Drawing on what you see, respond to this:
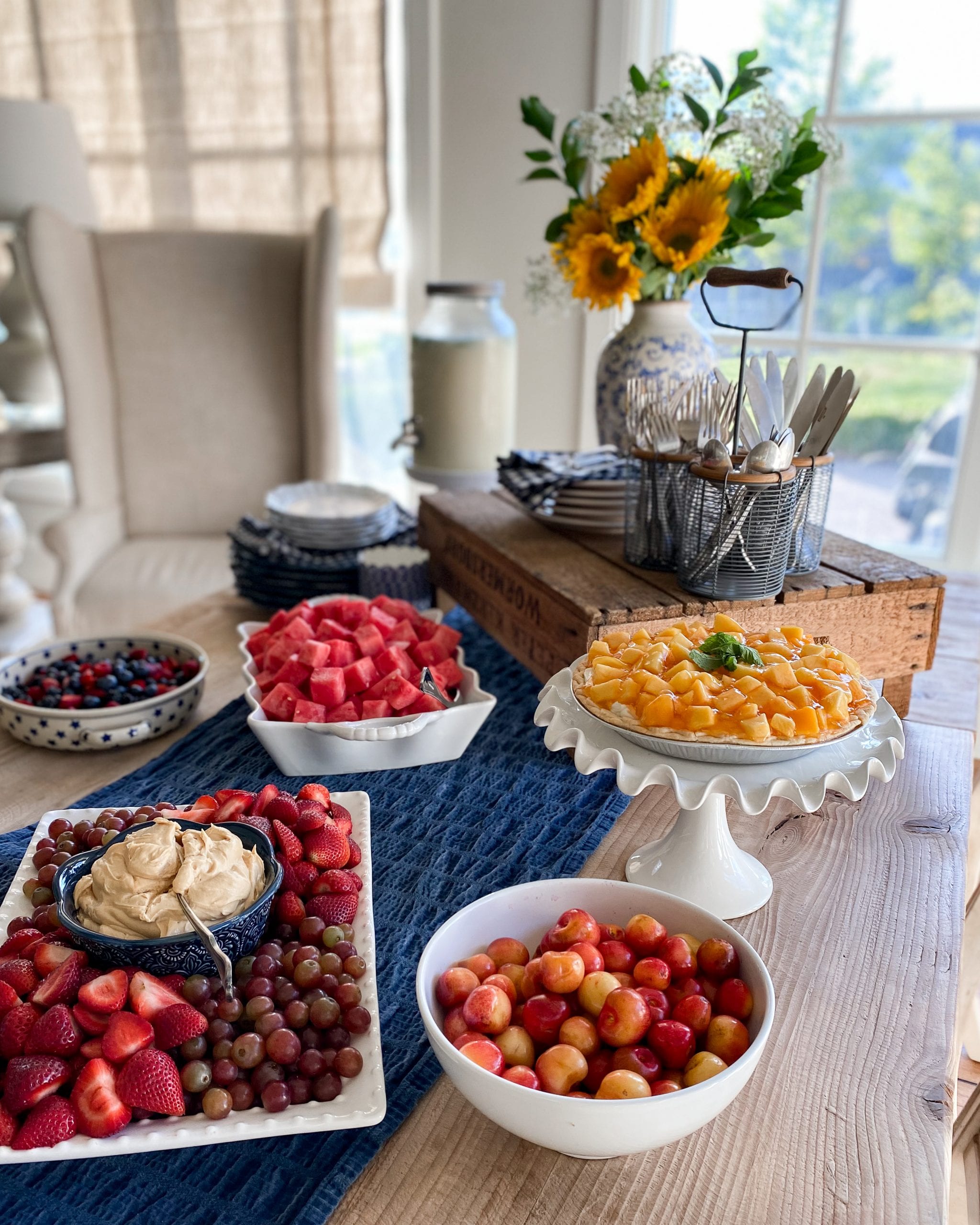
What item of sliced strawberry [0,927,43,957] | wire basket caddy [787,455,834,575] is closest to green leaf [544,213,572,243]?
wire basket caddy [787,455,834,575]

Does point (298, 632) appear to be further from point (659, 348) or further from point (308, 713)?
point (659, 348)

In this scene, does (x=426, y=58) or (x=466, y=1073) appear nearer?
(x=466, y=1073)

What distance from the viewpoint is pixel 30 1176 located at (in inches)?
22.1

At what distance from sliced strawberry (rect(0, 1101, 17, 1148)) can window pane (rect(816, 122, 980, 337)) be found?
93.4 inches

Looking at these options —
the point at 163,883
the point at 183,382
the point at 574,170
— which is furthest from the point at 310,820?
the point at 183,382

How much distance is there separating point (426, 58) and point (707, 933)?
2499 mm

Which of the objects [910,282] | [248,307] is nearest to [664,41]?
[910,282]

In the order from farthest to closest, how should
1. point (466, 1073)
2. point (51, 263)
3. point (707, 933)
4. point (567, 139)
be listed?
point (51, 263)
point (567, 139)
point (707, 933)
point (466, 1073)

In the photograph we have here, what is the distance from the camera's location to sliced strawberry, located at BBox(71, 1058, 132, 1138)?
0.51 metres

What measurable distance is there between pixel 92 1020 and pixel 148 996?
0.03 meters

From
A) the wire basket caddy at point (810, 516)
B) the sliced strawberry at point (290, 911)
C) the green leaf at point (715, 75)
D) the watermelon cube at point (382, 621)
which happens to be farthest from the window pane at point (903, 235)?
the sliced strawberry at point (290, 911)

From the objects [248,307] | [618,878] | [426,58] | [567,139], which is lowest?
[618,878]

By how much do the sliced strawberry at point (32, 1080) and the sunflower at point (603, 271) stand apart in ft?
3.69

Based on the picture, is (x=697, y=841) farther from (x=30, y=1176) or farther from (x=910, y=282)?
(x=910, y=282)
